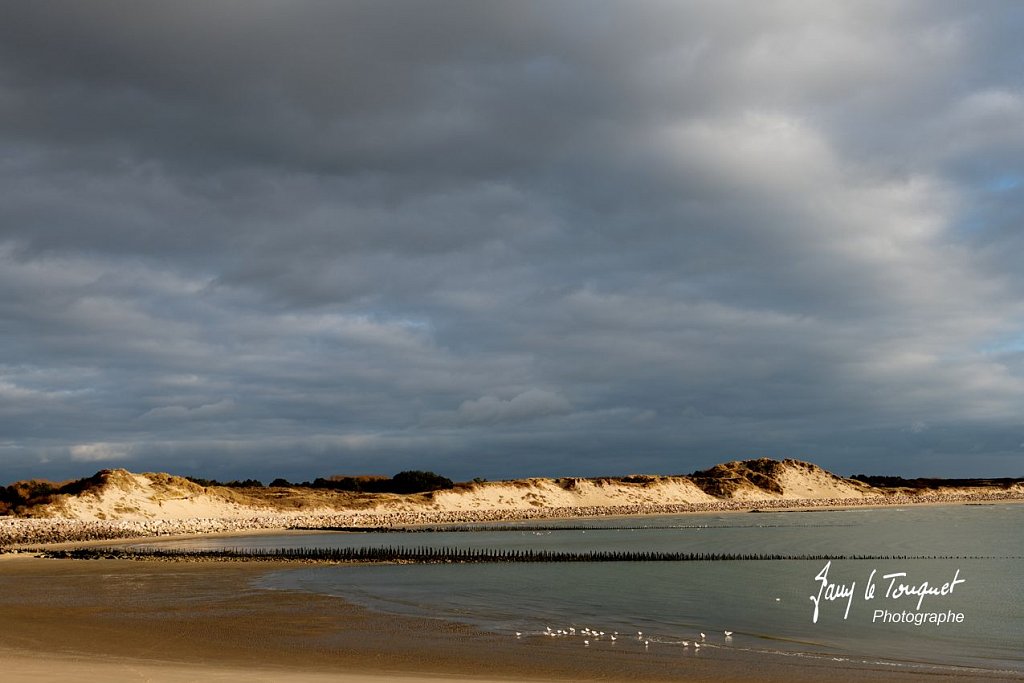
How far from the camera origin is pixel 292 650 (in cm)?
1878

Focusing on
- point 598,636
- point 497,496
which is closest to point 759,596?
point 598,636

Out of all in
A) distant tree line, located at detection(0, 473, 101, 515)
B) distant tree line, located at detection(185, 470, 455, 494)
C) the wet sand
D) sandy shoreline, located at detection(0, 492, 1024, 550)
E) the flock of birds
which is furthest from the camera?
distant tree line, located at detection(185, 470, 455, 494)

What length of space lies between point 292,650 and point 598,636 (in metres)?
7.17

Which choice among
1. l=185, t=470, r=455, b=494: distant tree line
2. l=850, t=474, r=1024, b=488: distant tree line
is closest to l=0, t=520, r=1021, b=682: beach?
l=185, t=470, r=455, b=494: distant tree line

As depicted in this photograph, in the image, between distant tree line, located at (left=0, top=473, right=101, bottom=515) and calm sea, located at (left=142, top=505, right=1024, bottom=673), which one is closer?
calm sea, located at (left=142, top=505, right=1024, bottom=673)

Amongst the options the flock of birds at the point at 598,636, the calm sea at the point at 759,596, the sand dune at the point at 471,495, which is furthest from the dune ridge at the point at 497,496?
the flock of birds at the point at 598,636

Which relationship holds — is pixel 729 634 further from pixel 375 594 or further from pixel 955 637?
pixel 375 594

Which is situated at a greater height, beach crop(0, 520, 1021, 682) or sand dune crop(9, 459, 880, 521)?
beach crop(0, 520, 1021, 682)

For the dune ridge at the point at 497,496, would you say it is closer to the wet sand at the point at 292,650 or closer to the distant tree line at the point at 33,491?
the distant tree line at the point at 33,491

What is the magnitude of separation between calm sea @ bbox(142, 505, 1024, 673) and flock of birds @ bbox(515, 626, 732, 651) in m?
0.14

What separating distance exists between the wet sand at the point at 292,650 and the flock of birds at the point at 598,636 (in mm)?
666

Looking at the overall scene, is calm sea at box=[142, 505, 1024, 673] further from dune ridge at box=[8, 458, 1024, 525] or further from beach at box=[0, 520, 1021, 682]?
dune ridge at box=[8, 458, 1024, 525]

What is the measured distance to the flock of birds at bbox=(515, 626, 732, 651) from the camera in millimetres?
19766

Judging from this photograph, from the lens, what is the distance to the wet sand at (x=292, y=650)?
15.8 m
